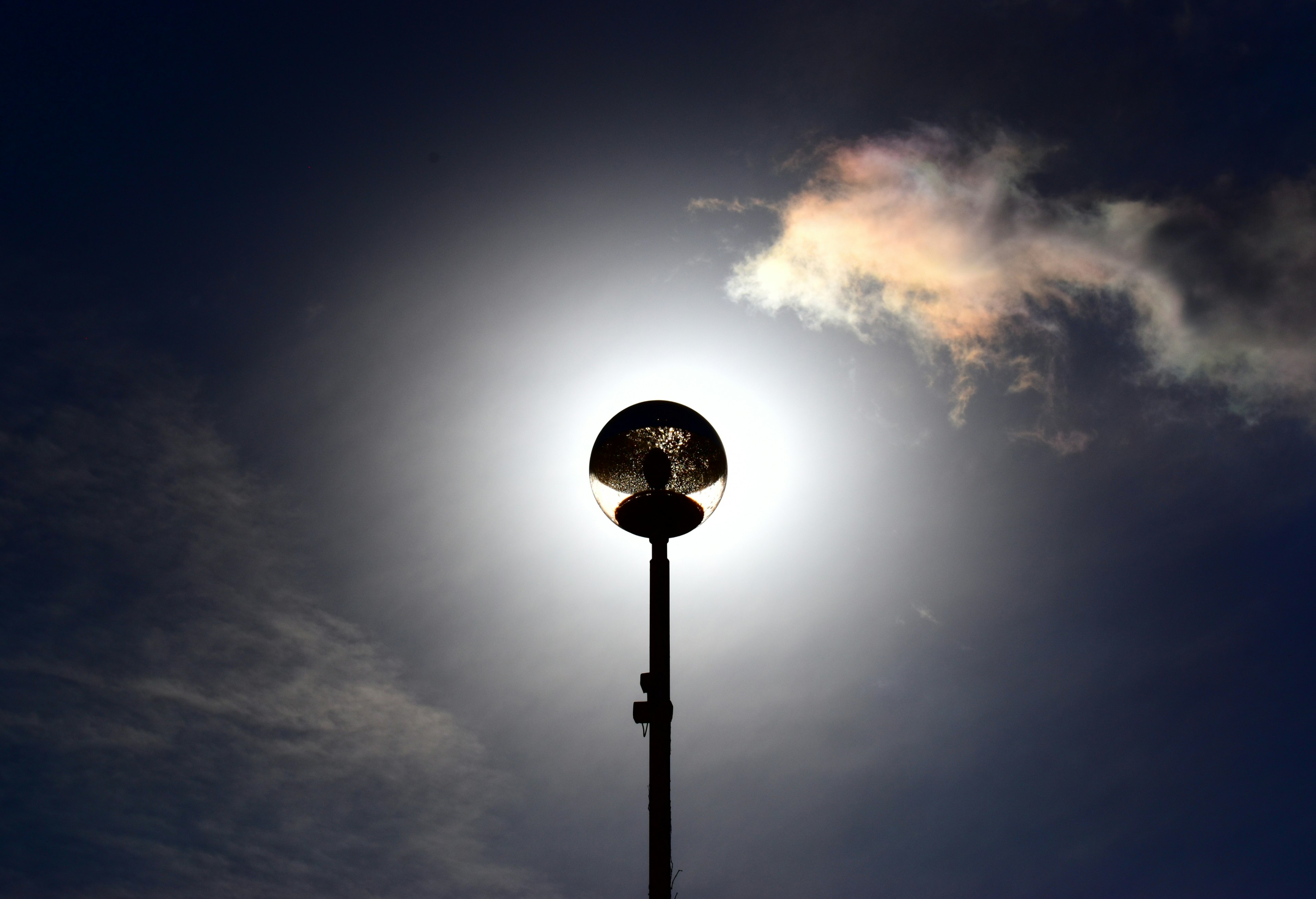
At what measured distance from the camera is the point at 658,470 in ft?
24.0

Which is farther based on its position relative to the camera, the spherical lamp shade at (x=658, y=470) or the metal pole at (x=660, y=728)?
the spherical lamp shade at (x=658, y=470)

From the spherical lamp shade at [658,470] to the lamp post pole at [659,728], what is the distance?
0.85 feet

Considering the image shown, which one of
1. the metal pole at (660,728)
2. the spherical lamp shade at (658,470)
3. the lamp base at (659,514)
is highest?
the spherical lamp shade at (658,470)

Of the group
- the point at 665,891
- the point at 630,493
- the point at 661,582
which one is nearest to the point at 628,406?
the point at 630,493

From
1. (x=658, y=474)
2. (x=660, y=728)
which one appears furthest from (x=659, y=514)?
(x=660, y=728)

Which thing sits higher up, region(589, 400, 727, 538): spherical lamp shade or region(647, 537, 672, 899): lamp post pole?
region(589, 400, 727, 538): spherical lamp shade

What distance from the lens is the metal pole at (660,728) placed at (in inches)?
230

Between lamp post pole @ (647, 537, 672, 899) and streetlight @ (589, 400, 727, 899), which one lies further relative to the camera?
streetlight @ (589, 400, 727, 899)

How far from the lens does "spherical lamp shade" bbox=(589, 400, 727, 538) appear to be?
23.8 ft

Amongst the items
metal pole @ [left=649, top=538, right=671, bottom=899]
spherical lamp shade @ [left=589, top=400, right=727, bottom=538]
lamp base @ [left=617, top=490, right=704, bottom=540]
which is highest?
spherical lamp shade @ [left=589, top=400, right=727, bottom=538]

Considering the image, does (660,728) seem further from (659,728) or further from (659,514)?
(659,514)

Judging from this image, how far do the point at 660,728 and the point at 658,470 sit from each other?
83.2 inches

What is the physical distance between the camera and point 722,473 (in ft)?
24.6

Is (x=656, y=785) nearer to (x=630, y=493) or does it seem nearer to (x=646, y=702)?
(x=646, y=702)
